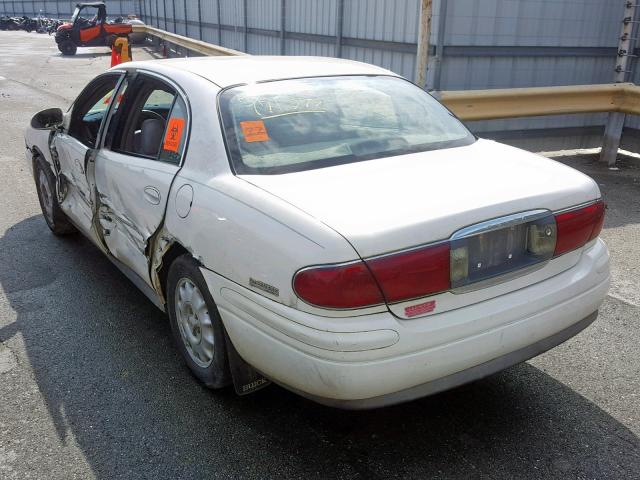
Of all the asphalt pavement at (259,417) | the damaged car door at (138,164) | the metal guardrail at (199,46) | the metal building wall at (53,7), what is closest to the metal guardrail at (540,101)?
the asphalt pavement at (259,417)

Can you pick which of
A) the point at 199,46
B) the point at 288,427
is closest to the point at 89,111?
the point at 288,427

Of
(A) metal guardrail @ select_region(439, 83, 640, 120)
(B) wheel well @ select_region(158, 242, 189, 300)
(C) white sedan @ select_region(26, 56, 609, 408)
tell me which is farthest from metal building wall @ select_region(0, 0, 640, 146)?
(B) wheel well @ select_region(158, 242, 189, 300)

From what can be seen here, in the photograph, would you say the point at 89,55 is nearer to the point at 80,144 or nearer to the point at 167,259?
the point at 80,144

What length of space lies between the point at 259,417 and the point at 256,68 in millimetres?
1944

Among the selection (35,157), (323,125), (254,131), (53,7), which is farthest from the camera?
(53,7)

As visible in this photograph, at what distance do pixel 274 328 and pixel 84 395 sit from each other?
138 cm

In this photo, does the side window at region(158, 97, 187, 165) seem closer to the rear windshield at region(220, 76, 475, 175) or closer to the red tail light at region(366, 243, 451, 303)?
the rear windshield at region(220, 76, 475, 175)

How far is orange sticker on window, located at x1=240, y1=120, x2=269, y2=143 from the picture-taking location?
320 centimetres

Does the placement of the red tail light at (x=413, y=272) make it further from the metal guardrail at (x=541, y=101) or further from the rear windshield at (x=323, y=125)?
the metal guardrail at (x=541, y=101)

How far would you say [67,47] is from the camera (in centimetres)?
2788

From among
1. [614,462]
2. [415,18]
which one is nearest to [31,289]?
[614,462]

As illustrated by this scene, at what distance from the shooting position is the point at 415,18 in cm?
847

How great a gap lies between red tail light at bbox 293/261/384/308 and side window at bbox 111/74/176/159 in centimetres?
170

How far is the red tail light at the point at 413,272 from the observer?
2.44 meters
